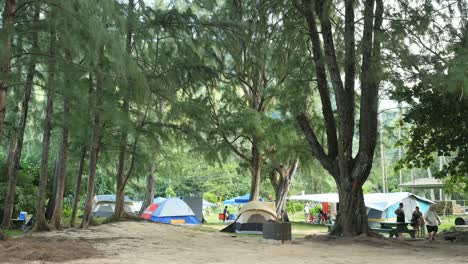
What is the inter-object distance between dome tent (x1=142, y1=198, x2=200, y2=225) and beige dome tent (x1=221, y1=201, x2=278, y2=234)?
3.99 m

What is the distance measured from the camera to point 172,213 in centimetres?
2069

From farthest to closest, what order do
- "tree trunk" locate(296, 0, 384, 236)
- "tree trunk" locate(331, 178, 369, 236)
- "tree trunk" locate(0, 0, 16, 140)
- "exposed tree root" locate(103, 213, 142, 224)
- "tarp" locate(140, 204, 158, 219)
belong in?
1. "tarp" locate(140, 204, 158, 219)
2. "exposed tree root" locate(103, 213, 142, 224)
3. "tree trunk" locate(331, 178, 369, 236)
4. "tree trunk" locate(296, 0, 384, 236)
5. "tree trunk" locate(0, 0, 16, 140)

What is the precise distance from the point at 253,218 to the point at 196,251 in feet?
28.2

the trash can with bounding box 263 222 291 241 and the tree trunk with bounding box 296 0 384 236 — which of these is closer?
the trash can with bounding box 263 222 291 241

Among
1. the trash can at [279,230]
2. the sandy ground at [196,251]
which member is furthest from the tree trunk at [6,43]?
the trash can at [279,230]

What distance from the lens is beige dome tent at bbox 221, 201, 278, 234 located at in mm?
17078

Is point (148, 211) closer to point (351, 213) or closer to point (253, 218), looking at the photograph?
point (253, 218)

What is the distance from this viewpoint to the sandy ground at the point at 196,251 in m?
7.18

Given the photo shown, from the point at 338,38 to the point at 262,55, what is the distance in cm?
237

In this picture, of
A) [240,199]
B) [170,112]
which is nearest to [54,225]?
[170,112]

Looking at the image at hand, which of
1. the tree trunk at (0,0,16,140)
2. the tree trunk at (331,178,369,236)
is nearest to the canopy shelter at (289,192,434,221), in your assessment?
the tree trunk at (331,178,369,236)

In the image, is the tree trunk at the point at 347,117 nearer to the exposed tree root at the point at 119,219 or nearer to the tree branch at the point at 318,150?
the tree branch at the point at 318,150

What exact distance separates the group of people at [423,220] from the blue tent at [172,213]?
9.03 m

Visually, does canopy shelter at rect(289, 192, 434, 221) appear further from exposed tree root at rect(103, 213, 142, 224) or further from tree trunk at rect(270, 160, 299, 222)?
exposed tree root at rect(103, 213, 142, 224)
